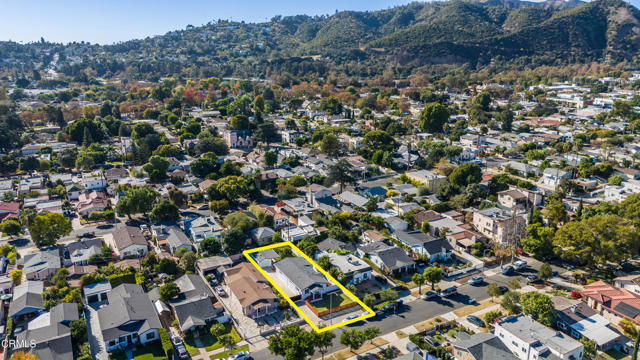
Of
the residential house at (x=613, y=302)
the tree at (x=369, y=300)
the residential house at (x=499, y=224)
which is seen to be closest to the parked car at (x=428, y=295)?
the tree at (x=369, y=300)

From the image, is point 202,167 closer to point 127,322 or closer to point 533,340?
point 127,322

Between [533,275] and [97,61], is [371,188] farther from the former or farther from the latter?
[97,61]

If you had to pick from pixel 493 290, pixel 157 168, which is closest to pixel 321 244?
pixel 493 290

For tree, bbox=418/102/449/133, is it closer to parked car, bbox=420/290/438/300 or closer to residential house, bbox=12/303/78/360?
parked car, bbox=420/290/438/300

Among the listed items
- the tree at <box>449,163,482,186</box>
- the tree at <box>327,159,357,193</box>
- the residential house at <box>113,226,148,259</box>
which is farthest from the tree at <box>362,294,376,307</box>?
the tree at <box>449,163,482,186</box>

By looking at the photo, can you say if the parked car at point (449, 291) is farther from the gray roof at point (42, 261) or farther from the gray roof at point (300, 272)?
the gray roof at point (42, 261)
